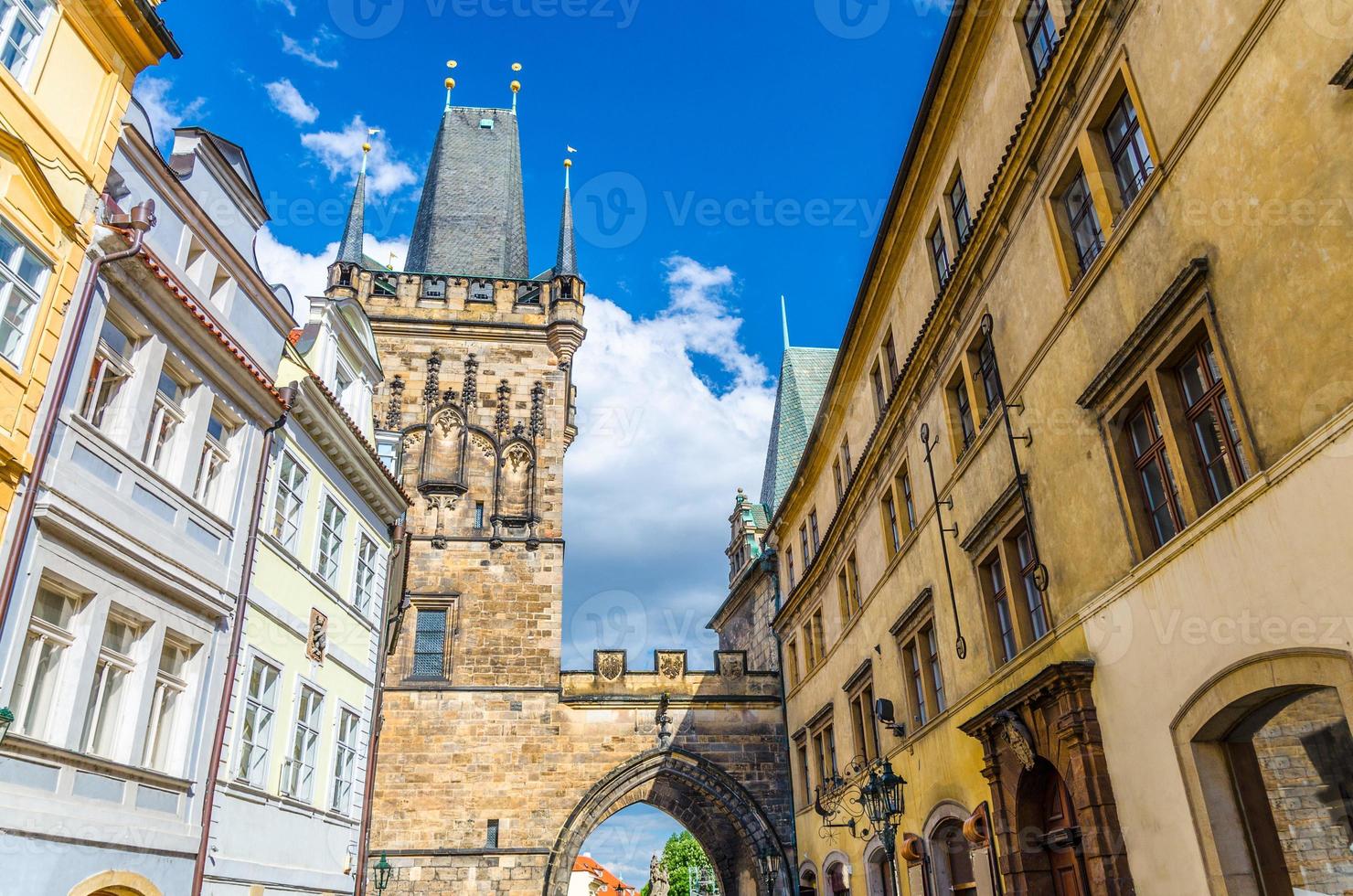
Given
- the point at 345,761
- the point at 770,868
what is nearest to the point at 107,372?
the point at 345,761

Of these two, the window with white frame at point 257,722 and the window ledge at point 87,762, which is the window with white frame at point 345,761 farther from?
the window ledge at point 87,762

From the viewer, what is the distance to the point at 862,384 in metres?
18.4

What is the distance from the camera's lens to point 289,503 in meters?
12.4

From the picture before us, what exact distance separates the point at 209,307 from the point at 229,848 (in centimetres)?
577

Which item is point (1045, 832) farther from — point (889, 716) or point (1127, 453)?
point (889, 716)

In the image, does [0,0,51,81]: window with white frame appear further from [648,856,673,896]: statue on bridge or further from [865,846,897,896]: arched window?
[648,856,673,896]: statue on bridge

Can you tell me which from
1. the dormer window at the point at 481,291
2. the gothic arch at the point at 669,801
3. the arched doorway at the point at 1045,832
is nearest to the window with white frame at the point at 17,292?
the arched doorway at the point at 1045,832

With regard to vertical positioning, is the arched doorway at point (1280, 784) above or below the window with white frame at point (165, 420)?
below

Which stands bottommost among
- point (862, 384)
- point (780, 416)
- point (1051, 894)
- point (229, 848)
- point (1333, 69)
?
point (1051, 894)

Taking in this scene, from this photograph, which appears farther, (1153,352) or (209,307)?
(209,307)

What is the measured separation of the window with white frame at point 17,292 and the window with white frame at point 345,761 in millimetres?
7551

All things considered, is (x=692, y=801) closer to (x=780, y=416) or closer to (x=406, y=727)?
(x=406, y=727)

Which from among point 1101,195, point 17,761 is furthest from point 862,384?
point 17,761

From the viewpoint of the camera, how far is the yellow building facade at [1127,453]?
6211 millimetres
